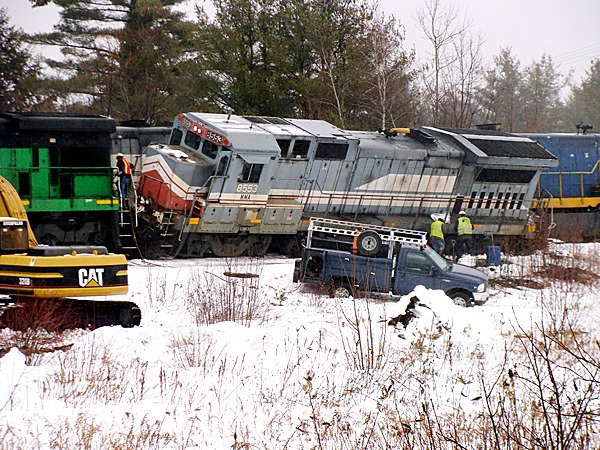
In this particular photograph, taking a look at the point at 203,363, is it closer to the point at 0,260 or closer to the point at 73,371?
the point at 73,371

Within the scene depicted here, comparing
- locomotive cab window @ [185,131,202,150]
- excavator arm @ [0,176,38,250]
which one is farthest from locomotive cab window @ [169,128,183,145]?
excavator arm @ [0,176,38,250]

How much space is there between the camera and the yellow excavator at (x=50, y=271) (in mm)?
7914

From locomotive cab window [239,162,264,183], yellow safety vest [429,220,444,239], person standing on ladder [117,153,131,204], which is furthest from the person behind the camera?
yellow safety vest [429,220,444,239]

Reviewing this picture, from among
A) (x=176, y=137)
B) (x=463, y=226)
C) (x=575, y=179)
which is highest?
(x=176, y=137)

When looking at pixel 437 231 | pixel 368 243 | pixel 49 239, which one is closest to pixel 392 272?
pixel 368 243

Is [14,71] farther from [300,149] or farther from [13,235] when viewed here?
[13,235]

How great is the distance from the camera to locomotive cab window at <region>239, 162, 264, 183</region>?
49.2 feet

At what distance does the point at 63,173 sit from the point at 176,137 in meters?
3.24

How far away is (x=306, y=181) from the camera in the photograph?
16.2 meters

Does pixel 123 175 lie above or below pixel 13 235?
above

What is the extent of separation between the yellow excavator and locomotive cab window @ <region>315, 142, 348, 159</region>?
8346mm

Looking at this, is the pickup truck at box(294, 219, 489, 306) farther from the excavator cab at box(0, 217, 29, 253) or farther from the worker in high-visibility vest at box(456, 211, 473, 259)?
the excavator cab at box(0, 217, 29, 253)

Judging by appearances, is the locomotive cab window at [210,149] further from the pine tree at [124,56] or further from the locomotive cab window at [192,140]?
the pine tree at [124,56]

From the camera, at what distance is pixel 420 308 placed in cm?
901
